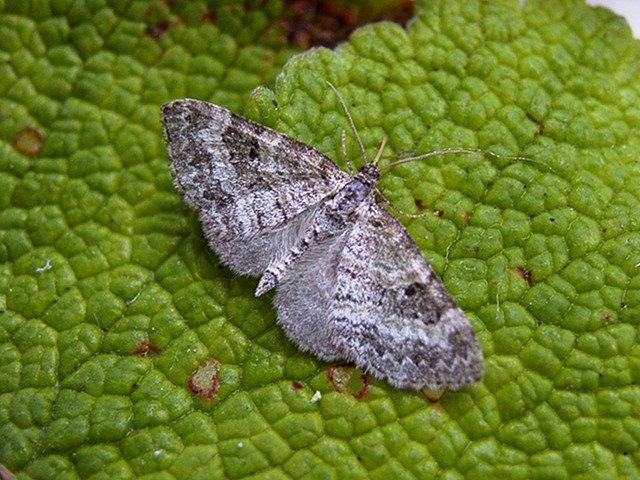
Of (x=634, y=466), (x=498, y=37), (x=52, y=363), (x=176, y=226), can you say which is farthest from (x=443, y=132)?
(x=52, y=363)

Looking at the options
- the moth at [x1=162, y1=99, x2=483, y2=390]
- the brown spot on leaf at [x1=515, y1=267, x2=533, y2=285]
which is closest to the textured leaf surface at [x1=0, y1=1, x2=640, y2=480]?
the brown spot on leaf at [x1=515, y1=267, x2=533, y2=285]

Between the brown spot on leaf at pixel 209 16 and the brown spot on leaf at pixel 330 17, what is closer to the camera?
the brown spot on leaf at pixel 330 17

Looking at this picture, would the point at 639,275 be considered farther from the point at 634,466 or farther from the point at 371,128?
the point at 371,128

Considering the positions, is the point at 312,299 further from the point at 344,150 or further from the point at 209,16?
the point at 209,16

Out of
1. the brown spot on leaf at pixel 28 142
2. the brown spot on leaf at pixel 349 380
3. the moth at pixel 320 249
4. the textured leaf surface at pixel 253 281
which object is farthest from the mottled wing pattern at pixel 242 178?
the brown spot on leaf at pixel 28 142

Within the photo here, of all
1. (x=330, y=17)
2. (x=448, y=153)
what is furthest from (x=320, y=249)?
(x=330, y=17)

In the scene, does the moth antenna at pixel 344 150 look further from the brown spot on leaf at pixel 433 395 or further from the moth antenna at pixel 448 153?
the brown spot on leaf at pixel 433 395

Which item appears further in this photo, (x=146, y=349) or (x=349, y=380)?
(x=146, y=349)
